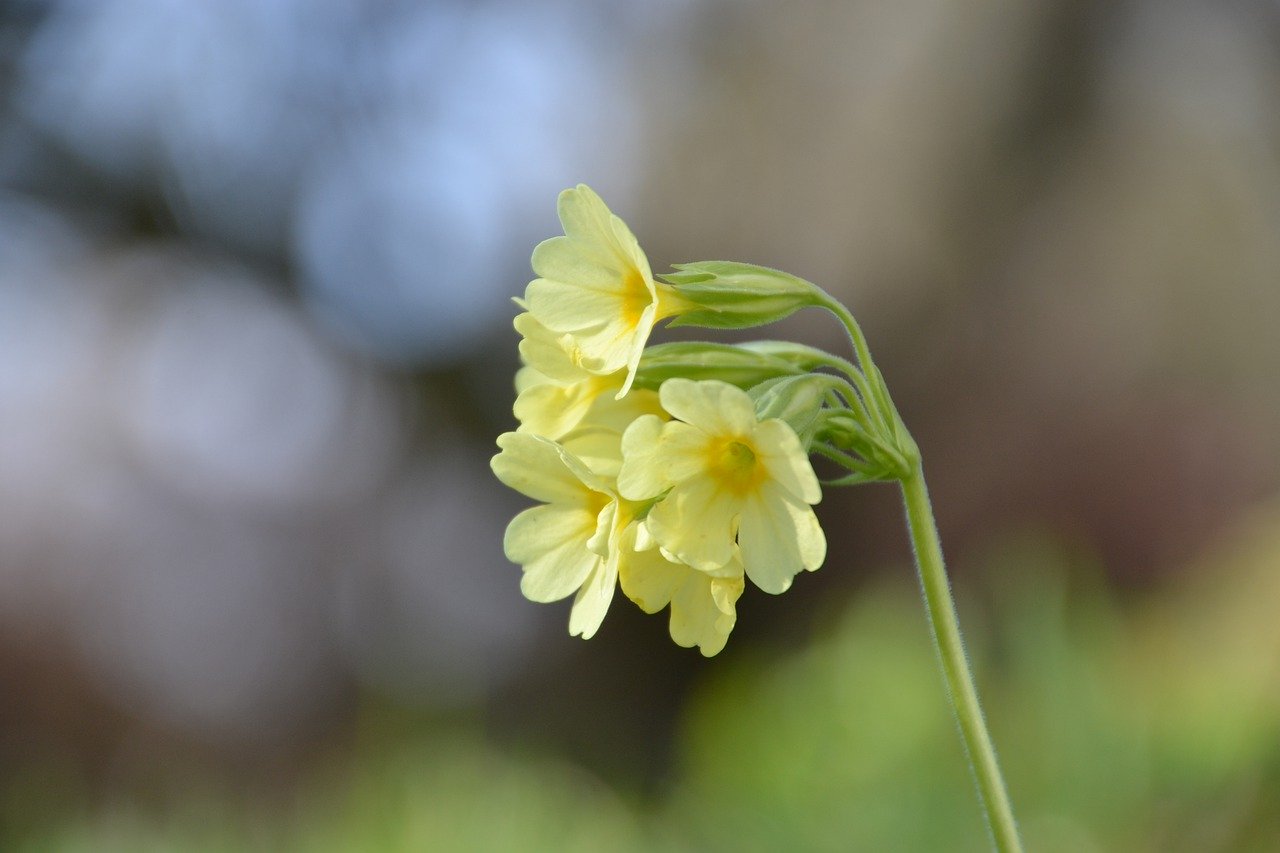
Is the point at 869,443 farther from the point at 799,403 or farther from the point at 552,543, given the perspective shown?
the point at 552,543

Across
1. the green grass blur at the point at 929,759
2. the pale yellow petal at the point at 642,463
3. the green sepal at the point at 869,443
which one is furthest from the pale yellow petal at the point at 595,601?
the green grass blur at the point at 929,759

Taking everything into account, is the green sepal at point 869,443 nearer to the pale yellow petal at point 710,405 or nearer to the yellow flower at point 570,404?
the pale yellow petal at point 710,405

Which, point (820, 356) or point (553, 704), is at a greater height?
point (820, 356)

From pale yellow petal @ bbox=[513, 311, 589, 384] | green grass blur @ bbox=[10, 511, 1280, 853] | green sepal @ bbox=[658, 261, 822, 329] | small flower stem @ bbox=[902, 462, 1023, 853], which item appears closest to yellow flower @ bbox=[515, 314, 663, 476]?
pale yellow petal @ bbox=[513, 311, 589, 384]

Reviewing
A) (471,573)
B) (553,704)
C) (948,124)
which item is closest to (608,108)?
(948,124)

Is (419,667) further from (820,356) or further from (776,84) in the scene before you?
(776,84)
